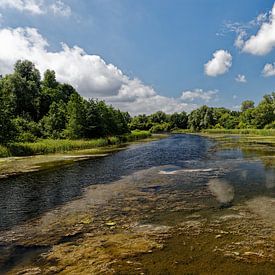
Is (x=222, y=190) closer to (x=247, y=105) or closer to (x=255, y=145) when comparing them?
(x=255, y=145)

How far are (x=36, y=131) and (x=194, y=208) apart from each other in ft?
176

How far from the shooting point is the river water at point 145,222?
8.11m

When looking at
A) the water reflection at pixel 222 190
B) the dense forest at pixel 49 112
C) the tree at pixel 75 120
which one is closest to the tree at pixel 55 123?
the dense forest at pixel 49 112

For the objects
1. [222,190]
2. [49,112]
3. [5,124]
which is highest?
[49,112]

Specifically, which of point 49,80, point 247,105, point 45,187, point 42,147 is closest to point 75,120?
point 42,147

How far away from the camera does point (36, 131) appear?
6047 centimetres

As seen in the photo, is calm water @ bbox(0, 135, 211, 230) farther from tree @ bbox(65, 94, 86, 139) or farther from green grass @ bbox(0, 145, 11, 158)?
tree @ bbox(65, 94, 86, 139)

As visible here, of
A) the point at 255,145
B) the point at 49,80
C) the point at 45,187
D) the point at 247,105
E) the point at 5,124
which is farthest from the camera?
the point at 247,105

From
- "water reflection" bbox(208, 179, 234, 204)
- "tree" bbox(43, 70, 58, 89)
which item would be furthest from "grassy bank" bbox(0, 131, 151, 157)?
"tree" bbox(43, 70, 58, 89)

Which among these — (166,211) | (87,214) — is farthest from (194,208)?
(87,214)

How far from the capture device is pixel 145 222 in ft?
38.0

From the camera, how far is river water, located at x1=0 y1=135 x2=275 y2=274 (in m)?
8.11

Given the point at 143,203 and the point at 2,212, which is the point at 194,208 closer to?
the point at 143,203

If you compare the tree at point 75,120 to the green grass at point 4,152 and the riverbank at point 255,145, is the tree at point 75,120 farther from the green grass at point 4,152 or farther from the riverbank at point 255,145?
the riverbank at point 255,145
